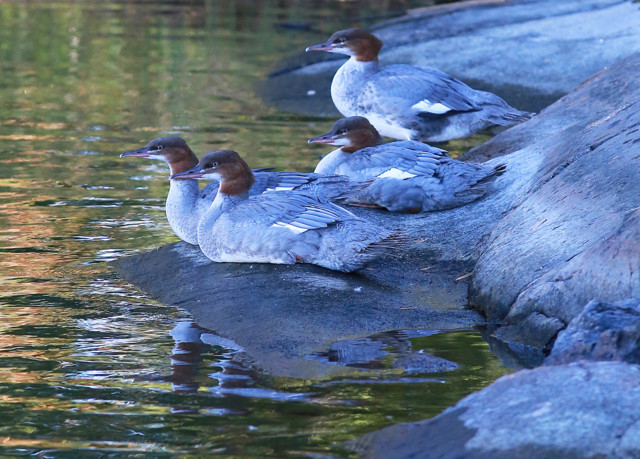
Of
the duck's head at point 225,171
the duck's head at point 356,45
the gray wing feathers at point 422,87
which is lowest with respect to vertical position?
the duck's head at point 225,171

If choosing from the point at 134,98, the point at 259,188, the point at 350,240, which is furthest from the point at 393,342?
the point at 134,98

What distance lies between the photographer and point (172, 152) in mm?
7352

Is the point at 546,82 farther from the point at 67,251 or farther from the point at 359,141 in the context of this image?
the point at 67,251

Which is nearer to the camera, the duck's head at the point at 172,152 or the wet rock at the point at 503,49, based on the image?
the duck's head at the point at 172,152

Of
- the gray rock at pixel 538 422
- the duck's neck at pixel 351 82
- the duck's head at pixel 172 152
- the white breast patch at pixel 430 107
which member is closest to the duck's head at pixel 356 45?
the duck's neck at pixel 351 82

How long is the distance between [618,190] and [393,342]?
161 cm

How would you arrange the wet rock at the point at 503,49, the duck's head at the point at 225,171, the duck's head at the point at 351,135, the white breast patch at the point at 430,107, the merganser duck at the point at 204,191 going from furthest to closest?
the wet rock at the point at 503,49 → the white breast patch at the point at 430,107 → the duck's head at the point at 351,135 → the merganser duck at the point at 204,191 → the duck's head at the point at 225,171

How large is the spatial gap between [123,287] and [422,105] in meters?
3.77

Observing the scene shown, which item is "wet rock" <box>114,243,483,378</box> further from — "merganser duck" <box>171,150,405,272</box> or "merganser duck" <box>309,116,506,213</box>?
"merganser duck" <box>309,116,506,213</box>

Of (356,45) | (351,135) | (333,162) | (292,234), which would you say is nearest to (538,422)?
(292,234)

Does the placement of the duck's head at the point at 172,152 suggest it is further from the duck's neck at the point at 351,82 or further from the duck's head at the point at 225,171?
the duck's neck at the point at 351,82

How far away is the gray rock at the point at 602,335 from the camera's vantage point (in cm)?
439

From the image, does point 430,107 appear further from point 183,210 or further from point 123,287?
point 123,287

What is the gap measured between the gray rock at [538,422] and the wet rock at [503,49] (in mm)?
8695
